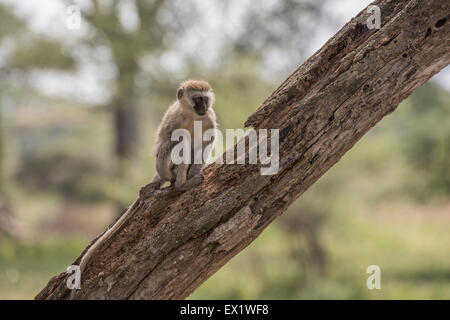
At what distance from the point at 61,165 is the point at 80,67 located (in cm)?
355

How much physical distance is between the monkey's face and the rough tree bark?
0.82 meters

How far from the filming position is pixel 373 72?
251cm

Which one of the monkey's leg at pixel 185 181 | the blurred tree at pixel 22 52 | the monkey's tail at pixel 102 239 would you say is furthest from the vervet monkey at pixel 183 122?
the blurred tree at pixel 22 52

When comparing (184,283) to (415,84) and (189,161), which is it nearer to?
(189,161)

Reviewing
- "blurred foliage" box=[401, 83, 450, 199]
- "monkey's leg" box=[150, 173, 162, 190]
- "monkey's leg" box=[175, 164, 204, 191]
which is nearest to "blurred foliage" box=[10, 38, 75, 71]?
"blurred foliage" box=[401, 83, 450, 199]

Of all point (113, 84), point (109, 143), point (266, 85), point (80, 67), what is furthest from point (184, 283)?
point (109, 143)

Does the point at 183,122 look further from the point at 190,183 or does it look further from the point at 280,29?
the point at 280,29

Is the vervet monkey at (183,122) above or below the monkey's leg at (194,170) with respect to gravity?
above

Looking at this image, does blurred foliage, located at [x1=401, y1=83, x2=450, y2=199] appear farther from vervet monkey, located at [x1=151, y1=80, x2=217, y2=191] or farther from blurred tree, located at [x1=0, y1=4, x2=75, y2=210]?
blurred tree, located at [x1=0, y1=4, x2=75, y2=210]

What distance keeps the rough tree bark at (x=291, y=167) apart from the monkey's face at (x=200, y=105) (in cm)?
82

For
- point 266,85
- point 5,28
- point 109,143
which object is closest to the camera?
point 266,85

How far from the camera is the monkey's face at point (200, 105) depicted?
326cm

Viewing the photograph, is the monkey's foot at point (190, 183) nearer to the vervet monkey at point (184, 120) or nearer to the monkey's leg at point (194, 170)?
the monkey's leg at point (194, 170)

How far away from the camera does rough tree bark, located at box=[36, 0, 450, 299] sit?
2457 mm
